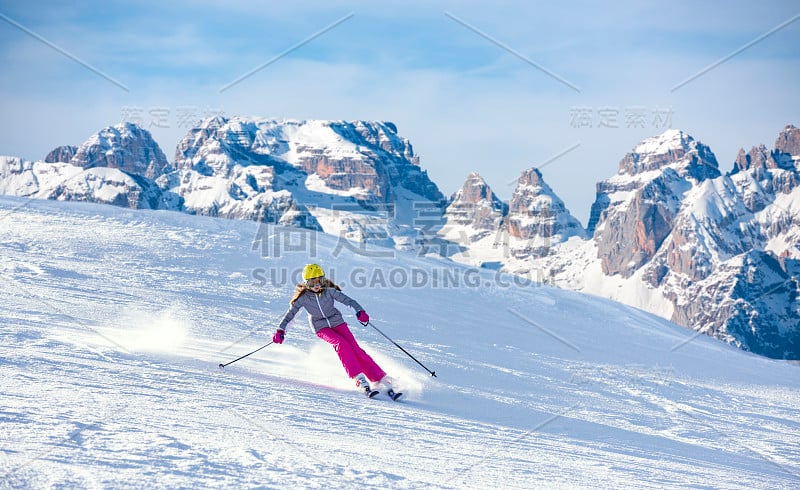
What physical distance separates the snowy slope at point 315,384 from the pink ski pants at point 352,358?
0.33 meters

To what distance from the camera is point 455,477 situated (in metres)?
5.79

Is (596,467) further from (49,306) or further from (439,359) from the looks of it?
(49,306)

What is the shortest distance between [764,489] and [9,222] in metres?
17.8

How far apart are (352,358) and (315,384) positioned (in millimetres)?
608

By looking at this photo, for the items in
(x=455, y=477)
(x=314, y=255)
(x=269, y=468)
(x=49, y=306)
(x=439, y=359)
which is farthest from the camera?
(x=314, y=255)

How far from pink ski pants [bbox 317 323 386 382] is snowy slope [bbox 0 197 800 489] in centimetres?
33

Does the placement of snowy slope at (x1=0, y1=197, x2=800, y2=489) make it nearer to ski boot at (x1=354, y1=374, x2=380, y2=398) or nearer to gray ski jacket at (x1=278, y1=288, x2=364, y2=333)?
ski boot at (x1=354, y1=374, x2=380, y2=398)

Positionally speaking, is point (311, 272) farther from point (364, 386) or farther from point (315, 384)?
point (364, 386)

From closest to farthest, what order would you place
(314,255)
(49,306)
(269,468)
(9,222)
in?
(269,468) < (49,306) < (9,222) < (314,255)

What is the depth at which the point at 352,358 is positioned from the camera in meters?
9.44

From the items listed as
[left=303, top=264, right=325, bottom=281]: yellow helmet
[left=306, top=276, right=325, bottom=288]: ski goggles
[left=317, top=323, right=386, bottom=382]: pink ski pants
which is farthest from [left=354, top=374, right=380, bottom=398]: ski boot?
[left=303, top=264, right=325, bottom=281]: yellow helmet

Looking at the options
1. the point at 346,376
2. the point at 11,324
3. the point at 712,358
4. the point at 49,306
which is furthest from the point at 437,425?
the point at 712,358

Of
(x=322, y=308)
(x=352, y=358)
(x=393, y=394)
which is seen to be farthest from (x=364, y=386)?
(x=322, y=308)

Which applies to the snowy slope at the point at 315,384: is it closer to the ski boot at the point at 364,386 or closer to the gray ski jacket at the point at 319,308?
the ski boot at the point at 364,386
